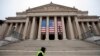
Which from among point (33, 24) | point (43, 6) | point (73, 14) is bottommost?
point (33, 24)

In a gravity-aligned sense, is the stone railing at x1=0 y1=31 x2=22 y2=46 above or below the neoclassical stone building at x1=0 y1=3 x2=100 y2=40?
below

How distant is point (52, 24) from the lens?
32938 millimetres

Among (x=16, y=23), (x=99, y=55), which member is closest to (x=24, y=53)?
(x=99, y=55)

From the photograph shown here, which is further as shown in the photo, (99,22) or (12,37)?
(99,22)

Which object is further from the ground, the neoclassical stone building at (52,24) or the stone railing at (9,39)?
the neoclassical stone building at (52,24)

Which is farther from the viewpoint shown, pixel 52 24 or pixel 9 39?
pixel 52 24

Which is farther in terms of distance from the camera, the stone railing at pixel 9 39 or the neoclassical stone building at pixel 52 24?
the neoclassical stone building at pixel 52 24

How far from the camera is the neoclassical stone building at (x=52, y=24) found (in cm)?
3167

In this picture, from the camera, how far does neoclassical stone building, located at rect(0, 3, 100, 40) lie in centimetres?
3167

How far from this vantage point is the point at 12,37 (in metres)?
26.5

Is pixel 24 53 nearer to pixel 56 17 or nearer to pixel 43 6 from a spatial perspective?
pixel 56 17

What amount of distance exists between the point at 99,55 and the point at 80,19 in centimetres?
2440

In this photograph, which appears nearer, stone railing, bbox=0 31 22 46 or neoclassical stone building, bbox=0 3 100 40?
stone railing, bbox=0 31 22 46

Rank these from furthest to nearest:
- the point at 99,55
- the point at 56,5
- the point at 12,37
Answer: the point at 56,5 < the point at 12,37 < the point at 99,55
